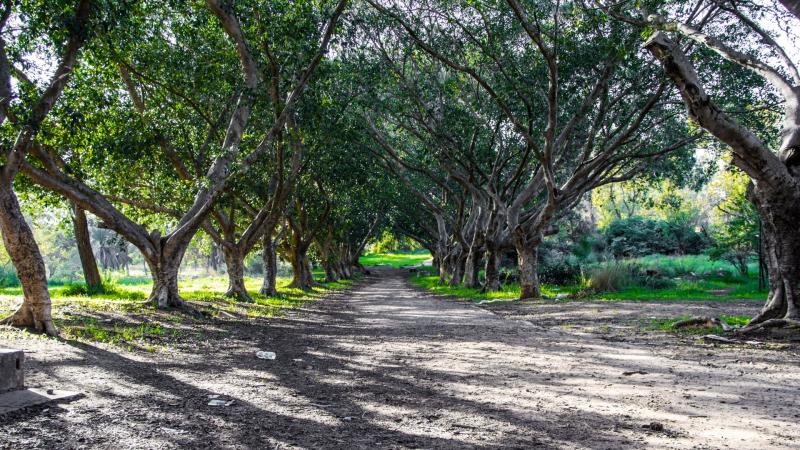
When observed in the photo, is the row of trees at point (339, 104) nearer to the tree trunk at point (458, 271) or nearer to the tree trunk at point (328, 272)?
the tree trunk at point (458, 271)

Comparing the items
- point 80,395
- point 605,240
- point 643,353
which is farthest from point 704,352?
point 605,240

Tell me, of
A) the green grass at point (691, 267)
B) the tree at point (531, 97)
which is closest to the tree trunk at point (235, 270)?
the tree at point (531, 97)

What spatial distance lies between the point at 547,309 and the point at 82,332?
11083 mm

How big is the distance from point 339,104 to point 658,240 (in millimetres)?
27051

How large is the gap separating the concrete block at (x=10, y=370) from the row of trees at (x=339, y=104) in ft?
13.4

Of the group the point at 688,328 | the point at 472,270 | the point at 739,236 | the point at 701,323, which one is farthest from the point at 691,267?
the point at 688,328

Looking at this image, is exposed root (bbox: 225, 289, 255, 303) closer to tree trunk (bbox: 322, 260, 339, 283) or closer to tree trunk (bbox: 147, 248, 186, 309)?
tree trunk (bbox: 147, 248, 186, 309)

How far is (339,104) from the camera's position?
15930 millimetres

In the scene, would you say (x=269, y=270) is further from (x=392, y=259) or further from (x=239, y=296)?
(x=392, y=259)

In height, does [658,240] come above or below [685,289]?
above

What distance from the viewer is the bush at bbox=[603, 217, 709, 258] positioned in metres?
35.7

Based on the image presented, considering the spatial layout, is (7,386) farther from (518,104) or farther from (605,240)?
(605,240)

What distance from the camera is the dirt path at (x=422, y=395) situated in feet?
13.9

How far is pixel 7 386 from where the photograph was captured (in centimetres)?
487
